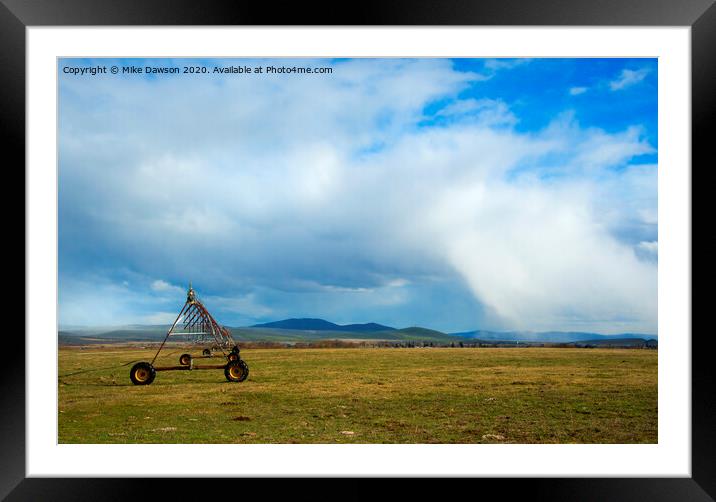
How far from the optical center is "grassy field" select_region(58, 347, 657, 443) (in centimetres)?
583

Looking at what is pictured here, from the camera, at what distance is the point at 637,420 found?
6.93 m

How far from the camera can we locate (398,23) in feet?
11.3

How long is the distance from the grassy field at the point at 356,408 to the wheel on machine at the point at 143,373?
21 centimetres

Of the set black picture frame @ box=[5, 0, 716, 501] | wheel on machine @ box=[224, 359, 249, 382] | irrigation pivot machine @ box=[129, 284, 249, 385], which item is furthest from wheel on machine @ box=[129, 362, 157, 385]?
black picture frame @ box=[5, 0, 716, 501]

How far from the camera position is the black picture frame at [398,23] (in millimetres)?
3424

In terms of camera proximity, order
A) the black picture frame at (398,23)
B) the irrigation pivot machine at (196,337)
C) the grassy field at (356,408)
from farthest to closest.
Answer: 1. the irrigation pivot machine at (196,337)
2. the grassy field at (356,408)
3. the black picture frame at (398,23)

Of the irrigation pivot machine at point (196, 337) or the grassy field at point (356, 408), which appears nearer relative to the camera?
the grassy field at point (356, 408)

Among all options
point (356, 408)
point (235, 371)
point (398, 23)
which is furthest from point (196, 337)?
point (398, 23)

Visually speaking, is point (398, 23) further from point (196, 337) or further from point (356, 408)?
point (196, 337)

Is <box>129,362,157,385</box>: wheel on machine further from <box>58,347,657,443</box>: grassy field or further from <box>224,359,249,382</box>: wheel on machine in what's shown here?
<box>224,359,249,382</box>: wheel on machine

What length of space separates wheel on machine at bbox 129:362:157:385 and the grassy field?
0.68 feet

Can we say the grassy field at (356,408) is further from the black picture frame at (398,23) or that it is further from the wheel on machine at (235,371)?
the black picture frame at (398,23)

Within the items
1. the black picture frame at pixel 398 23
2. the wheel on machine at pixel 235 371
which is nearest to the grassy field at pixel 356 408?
the wheel on machine at pixel 235 371

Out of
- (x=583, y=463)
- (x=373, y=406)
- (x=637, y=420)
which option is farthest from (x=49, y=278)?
(x=637, y=420)
